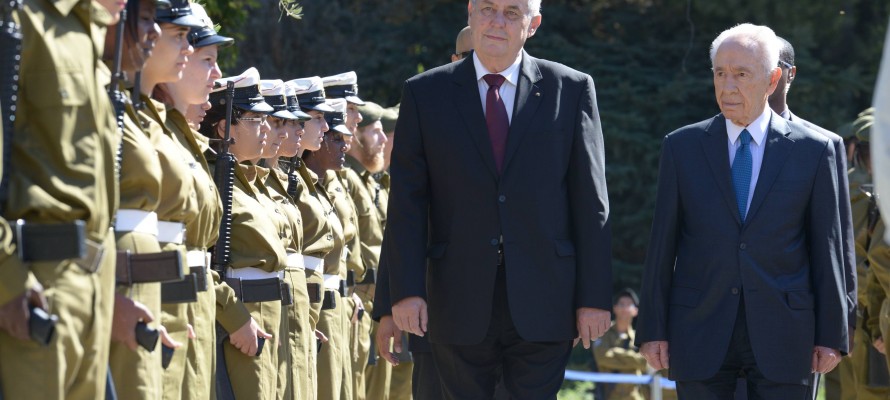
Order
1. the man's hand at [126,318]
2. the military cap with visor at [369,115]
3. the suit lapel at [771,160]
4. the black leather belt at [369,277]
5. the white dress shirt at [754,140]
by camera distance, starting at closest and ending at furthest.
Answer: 1. the man's hand at [126,318]
2. the suit lapel at [771,160]
3. the white dress shirt at [754,140]
4. the black leather belt at [369,277]
5. the military cap with visor at [369,115]

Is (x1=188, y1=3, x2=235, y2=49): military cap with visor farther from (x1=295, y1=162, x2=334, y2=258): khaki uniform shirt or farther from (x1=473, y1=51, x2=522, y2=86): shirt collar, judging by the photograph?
(x1=295, y1=162, x2=334, y2=258): khaki uniform shirt

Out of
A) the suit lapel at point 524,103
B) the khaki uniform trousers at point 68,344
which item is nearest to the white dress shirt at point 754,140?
the suit lapel at point 524,103

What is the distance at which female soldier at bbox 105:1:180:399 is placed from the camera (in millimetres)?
5547

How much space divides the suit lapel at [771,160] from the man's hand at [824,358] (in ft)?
2.19

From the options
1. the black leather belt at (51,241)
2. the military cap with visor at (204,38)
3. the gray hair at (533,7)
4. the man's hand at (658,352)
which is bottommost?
the man's hand at (658,352)

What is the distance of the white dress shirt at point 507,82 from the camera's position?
6.97 m

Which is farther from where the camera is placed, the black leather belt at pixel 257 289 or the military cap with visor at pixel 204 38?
the black leather belt at pixel 257 289

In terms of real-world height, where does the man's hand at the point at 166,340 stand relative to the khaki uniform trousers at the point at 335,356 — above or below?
above

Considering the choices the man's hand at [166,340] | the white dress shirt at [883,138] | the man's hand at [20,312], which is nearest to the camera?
the white dress shirt at [883,138]

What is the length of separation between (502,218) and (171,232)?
1481mm

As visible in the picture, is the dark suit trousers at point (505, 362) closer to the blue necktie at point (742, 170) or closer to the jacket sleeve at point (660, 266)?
the jacket sleeve at point (660, 266)

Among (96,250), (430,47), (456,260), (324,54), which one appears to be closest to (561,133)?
(456,260)

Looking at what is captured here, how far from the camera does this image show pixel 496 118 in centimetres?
694

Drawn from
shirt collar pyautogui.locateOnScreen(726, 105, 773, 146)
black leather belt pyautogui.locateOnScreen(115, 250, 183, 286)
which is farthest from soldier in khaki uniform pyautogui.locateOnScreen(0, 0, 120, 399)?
shirt collar pyautogui.locateOnScreen(726, 105, 773, 146)
